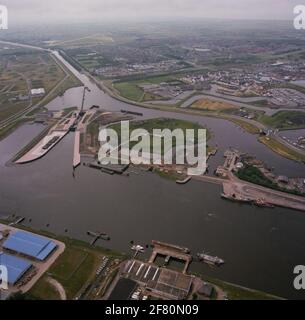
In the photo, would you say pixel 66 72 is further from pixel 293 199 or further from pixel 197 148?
pixel 293 199

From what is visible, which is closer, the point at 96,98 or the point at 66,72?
the point at 96,98

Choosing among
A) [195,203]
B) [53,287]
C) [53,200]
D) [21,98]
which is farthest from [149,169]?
[21,98]

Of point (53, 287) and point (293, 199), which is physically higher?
point (293, 199)

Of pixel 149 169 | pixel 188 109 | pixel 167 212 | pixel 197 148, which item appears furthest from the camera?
pixel 188 109

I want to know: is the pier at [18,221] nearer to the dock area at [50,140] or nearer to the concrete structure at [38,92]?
the dock area at [50,140]

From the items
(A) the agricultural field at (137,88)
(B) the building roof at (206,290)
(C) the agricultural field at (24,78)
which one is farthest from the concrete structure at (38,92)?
(B) the building roof at (206,290)

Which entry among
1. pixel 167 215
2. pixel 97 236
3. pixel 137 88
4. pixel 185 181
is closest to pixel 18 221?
pixel 97 236

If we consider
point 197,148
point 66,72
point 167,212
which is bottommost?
point 167,212
